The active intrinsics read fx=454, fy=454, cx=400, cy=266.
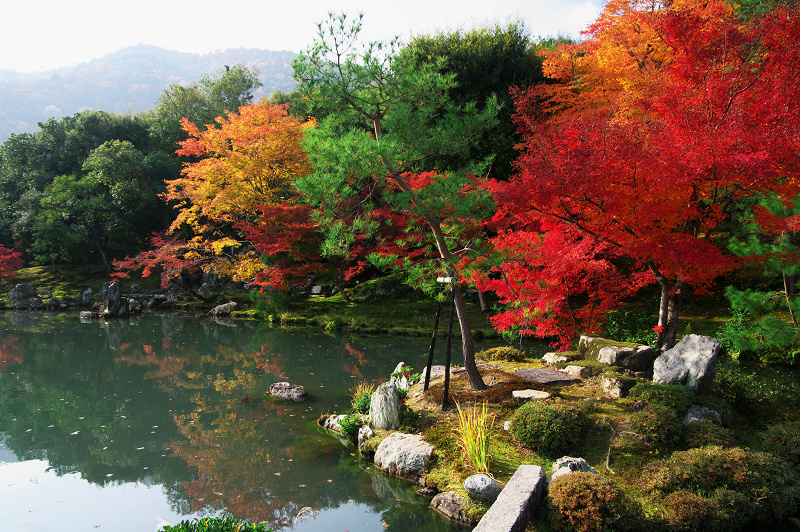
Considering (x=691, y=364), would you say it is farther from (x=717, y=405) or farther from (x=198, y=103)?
(x=198, y=103)

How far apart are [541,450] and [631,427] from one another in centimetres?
122

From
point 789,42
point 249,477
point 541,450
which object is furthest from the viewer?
point 789,42

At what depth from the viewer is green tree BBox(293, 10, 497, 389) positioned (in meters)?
6.13

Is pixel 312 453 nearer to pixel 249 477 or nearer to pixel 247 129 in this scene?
pixel 249 477

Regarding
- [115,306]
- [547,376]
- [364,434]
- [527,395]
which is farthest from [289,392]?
[115,306]

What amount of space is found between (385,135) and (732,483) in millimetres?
5944

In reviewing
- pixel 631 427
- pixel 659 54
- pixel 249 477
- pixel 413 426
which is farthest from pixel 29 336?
pixel 659 54

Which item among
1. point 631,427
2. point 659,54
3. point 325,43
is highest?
point 659,54

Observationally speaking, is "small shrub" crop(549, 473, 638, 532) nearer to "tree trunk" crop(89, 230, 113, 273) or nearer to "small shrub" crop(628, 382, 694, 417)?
"small shrub" crop(628, 382, 694, 417)

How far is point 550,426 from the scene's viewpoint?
18.5ft

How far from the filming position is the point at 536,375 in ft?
26.2

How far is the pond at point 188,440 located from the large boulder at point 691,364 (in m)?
3.85

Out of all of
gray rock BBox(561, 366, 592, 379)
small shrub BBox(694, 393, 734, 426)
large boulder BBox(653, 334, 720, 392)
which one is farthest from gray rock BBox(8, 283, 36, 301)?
small shrub BBox(694, 393, 734, 426)

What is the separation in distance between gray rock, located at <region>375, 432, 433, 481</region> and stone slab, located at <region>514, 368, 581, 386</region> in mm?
2503
